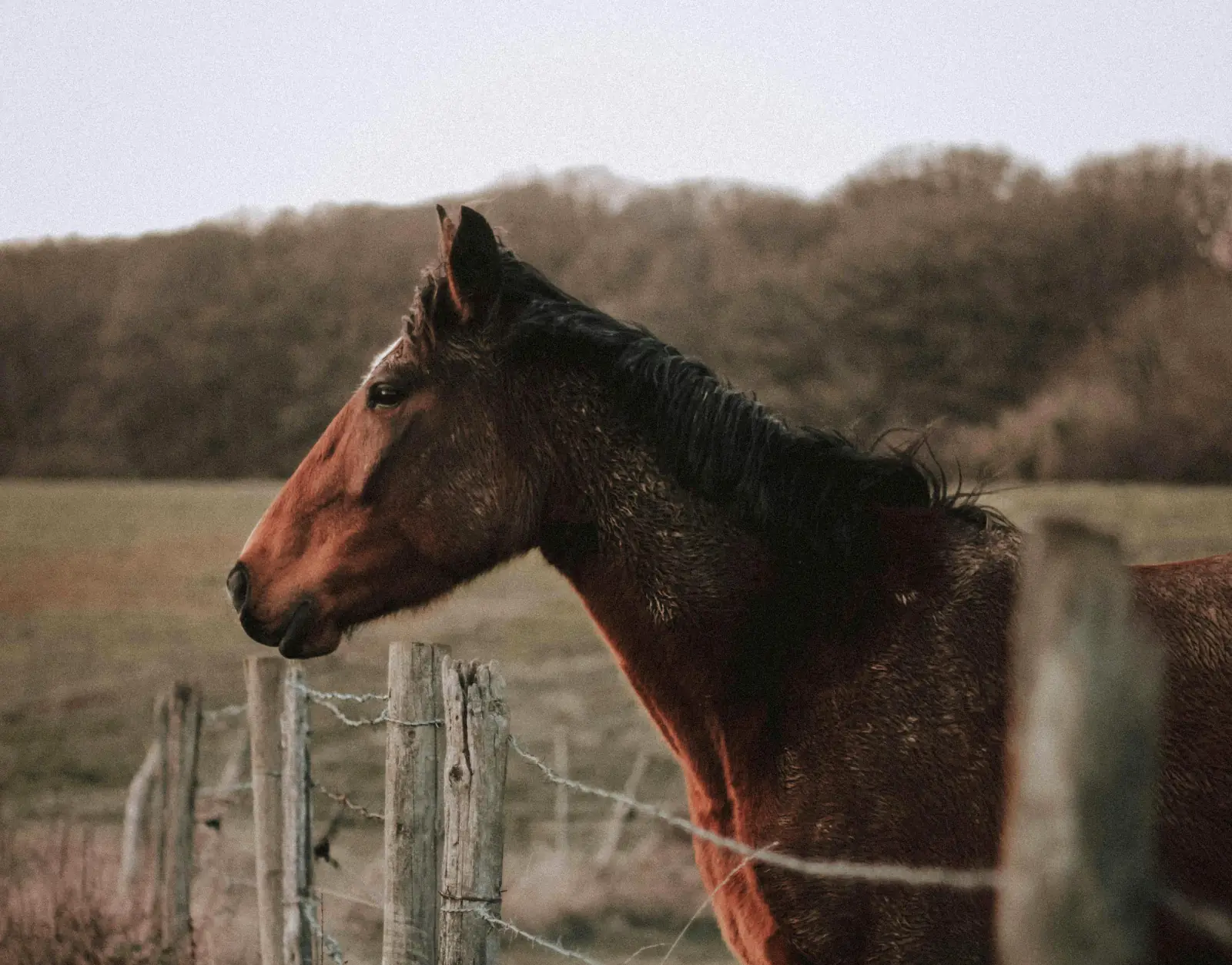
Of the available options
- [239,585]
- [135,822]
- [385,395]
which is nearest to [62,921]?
[135,822]

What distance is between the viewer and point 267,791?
4496 mm

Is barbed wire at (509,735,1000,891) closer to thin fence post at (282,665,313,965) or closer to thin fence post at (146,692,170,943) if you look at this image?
thin fence post at (282,665,313,965)

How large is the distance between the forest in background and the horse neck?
17870 millimetres

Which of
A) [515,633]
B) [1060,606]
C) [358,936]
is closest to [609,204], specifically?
[515,633]

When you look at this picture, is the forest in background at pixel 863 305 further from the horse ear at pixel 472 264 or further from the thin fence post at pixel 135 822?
the horse ear at pixel 472 264

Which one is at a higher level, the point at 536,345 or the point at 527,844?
the point at 536,345

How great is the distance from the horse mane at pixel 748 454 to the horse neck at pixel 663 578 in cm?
8

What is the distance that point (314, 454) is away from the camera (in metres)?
3.39

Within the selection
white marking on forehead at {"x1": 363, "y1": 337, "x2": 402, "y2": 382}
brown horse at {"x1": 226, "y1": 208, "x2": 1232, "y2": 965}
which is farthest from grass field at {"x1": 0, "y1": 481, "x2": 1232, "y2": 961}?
white marking on forehead at {"x1": 363, "y1": 337, "x2": 402, "y2": 382}

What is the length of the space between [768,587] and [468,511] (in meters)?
0.94

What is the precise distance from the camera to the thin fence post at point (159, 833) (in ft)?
18.4

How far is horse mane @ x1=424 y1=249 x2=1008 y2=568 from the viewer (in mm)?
3100

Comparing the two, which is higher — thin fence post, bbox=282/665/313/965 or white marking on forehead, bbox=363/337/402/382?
white marking on forehead, bbox=363/337/402/382

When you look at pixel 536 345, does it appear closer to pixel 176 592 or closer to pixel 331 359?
pixel 176 592
